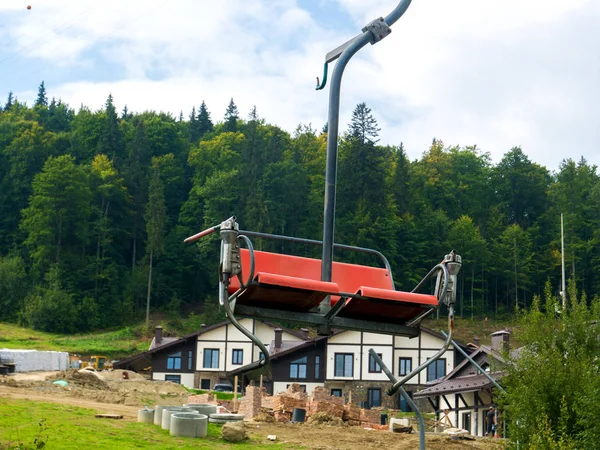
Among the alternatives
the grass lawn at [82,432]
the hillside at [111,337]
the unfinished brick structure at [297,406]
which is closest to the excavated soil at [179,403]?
the grass lawn at [82,432]

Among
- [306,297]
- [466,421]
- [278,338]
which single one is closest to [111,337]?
[278,338]

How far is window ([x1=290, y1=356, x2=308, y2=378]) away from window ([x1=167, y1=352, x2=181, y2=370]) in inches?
357

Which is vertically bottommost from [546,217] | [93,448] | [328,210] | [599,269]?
[93,448]

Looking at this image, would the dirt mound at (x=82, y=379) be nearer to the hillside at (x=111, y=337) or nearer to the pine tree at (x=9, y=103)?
the hillside at (x=111, y=337)

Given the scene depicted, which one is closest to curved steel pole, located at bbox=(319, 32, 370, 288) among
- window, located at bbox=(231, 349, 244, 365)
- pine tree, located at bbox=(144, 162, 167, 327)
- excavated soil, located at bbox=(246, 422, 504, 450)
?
excavated soil, located at bbox=(246, 422, 504, 450)

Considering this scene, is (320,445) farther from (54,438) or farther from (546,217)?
(546,217)

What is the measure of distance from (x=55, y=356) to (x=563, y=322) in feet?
140

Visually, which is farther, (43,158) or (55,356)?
(43,158)

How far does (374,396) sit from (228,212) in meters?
48.0

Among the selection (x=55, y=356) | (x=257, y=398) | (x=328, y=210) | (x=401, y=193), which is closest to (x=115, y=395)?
(x=257, y=398)

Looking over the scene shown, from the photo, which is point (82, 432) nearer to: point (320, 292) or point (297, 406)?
point (297, 406)

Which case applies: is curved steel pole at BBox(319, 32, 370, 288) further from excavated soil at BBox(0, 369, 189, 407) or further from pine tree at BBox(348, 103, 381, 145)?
pine tree at BBox(348, 103, 381, 145)

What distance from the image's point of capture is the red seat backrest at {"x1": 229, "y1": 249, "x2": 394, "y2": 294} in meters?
5.74

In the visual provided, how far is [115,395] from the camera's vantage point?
39031 millimetres
